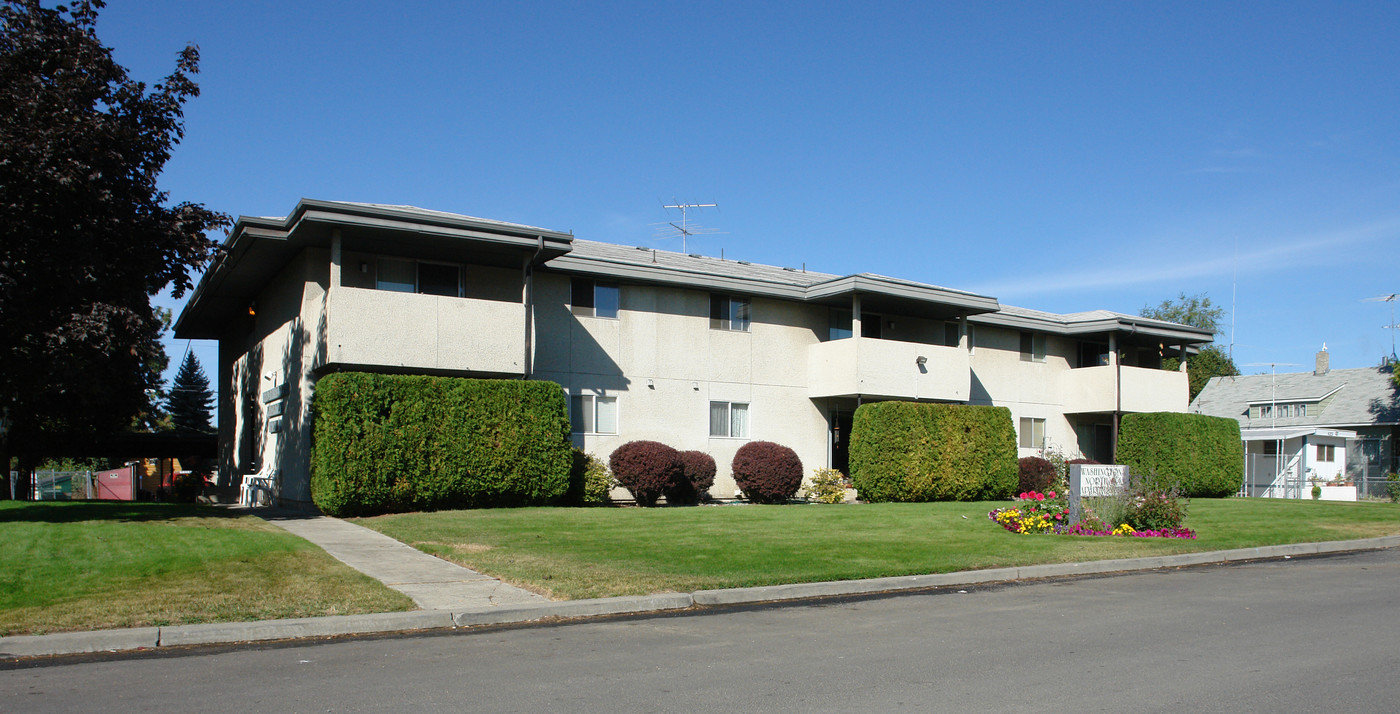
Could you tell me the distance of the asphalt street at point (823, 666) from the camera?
249 inches

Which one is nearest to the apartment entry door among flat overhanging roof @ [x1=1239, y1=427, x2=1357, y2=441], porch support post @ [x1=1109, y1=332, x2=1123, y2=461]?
porch support post @ [x1=1109, y1=332, x2=1123, y2=461]

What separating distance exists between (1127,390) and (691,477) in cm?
1633

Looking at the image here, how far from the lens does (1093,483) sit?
1750cm

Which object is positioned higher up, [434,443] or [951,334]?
[951,334]

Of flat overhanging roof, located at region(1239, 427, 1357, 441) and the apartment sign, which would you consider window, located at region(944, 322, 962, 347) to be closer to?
flat overhanging roof, located at region(1239, 427, 1357, 441)

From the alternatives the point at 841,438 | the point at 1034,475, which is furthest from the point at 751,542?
the point at 1034,475

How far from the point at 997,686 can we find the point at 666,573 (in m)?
5.46

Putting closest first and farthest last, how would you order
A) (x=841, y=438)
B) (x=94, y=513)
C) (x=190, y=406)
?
(x=94, y=513)
(x=841, y=438)
(x=190, y=406)

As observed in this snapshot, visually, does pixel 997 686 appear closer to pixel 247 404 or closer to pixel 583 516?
pixel 583 516

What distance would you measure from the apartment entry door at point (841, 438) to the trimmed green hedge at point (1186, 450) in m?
9.02

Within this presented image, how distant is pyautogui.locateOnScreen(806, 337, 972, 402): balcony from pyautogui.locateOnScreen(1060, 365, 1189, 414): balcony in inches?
245

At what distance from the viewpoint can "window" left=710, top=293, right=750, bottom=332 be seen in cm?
2691

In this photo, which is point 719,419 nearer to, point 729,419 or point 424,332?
point 729,419

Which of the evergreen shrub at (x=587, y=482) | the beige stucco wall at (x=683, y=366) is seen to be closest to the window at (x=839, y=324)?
the beige stucco wall at (x=683, y=366)
